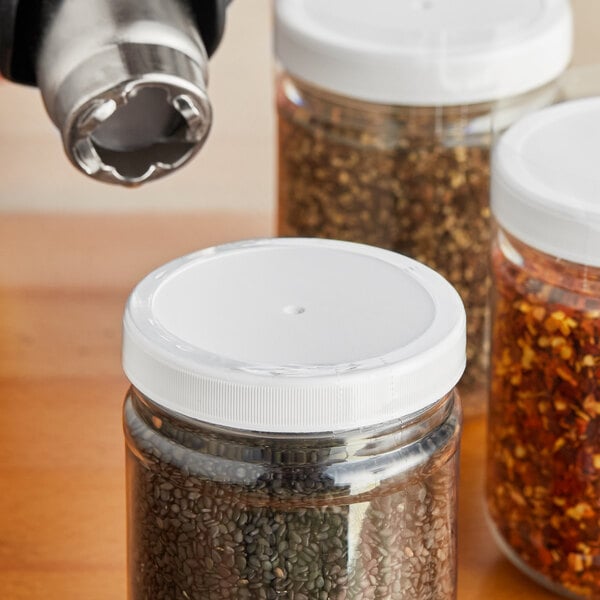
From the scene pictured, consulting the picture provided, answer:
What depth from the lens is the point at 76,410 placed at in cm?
95

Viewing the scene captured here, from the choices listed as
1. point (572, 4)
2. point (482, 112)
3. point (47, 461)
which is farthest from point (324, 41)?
point (572, 4)

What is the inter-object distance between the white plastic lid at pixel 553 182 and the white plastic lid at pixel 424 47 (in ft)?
0.31

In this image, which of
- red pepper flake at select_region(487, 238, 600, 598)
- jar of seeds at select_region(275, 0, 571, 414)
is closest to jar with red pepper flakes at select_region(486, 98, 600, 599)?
red pepper flake at select_region(487, 238, 600, 598)

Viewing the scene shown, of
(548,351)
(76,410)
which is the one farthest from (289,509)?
(76,410)

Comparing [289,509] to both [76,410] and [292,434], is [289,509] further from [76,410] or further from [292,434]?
[76,410]

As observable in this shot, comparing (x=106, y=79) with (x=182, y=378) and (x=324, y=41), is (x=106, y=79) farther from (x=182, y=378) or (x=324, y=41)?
(x=324, y=41)

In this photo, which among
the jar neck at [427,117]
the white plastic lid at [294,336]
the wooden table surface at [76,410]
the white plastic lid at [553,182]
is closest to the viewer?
the white plastic lid at [294,336]

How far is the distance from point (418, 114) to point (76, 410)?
1.05ft

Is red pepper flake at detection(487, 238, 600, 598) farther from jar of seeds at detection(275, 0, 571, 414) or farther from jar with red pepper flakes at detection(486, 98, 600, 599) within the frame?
jar of seeds at detection(275, 0, 571, 414)

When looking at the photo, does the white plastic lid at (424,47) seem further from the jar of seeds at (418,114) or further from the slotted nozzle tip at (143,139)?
the slotted nozzle tip at (143,139)

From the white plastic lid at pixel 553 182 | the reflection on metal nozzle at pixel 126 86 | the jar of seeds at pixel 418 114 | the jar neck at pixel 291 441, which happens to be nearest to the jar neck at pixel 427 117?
the jar of seeds at pixel 418 114

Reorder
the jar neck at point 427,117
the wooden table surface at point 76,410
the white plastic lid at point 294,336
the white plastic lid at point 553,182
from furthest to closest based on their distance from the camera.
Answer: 1. the jar neck at point 427,117
2. the wooden table surface at point 76,410
3. the white plastic lid at point 553,182
4. the white plastic lid at point 294,336

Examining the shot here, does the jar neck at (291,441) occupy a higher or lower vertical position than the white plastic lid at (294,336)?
lower

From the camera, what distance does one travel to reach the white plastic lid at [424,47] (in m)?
0.89
